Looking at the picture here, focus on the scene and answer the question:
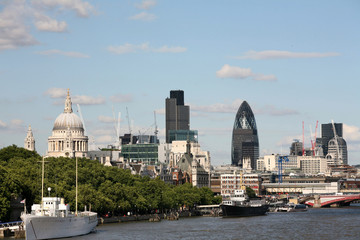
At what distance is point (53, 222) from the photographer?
118000 mm

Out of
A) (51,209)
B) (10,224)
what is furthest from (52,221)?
(10,224)

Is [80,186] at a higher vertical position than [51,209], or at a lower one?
higher

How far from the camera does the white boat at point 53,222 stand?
114m

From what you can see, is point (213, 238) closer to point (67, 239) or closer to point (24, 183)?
point (67, 239)

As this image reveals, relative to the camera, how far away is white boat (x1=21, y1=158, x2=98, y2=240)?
4493 inches

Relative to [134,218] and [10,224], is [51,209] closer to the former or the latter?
[10,224]

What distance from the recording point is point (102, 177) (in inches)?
6865

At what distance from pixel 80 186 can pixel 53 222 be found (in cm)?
3681

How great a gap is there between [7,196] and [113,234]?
15802 mm

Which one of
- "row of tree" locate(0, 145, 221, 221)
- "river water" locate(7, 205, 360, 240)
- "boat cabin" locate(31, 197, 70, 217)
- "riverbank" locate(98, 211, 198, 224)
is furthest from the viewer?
"riverbank" locate(98, 211, 198, 224)

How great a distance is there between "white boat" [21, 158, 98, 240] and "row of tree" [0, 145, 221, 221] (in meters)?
8.40

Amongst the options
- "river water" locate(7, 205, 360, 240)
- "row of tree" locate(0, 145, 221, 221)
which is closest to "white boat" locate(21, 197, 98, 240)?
"river water" locate(7, 205, 360, 240)

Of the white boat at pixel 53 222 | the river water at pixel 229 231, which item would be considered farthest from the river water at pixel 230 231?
the white boat at pixel 53 222

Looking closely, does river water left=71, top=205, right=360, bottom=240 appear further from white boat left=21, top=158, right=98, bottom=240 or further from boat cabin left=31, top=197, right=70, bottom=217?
boat cabin left=31, top=197, right=70, bottom=217
